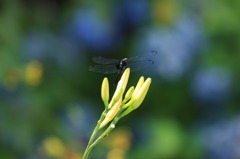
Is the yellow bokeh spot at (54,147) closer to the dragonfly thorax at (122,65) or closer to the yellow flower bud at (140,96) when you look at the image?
the dragonfly thorax at (122,65)

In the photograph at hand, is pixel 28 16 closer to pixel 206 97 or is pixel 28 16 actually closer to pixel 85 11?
pixel 85 11

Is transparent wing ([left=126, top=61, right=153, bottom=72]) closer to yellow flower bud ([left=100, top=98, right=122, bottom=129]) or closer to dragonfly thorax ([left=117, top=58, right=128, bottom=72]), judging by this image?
dragonfly thorax ([left=117, top=58, right=128, bottom=72])

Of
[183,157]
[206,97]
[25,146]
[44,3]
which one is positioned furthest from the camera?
[44,3]

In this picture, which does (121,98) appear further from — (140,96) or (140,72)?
(140,72)

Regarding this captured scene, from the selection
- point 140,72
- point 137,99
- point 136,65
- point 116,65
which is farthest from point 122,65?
point 140,72

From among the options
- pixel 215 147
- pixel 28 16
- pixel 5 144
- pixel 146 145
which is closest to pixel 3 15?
pixel 28 16

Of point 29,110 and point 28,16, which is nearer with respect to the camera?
point 29,110

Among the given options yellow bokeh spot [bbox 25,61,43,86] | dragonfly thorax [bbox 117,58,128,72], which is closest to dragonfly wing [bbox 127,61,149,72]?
dragonfly thorax [bbox 117,58,128,72]
